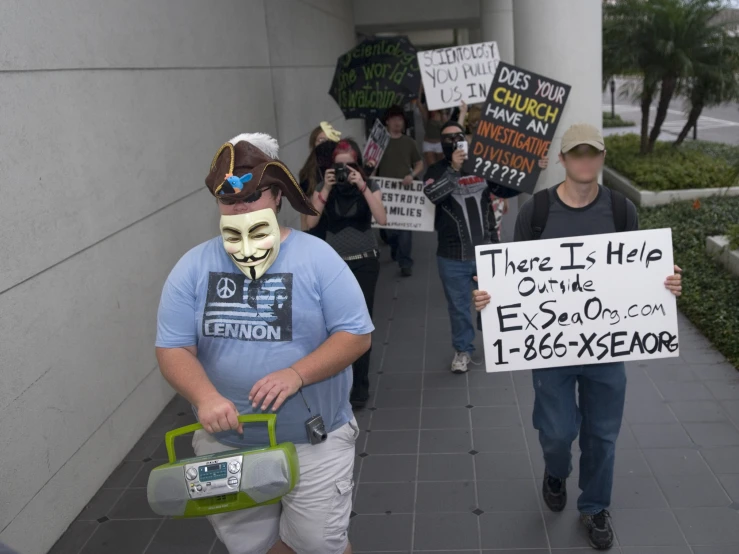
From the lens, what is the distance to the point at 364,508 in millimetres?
4473

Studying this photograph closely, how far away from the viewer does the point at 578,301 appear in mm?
3838

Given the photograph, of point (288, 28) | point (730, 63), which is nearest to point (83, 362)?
point (288, 28)

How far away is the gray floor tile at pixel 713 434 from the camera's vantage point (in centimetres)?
489

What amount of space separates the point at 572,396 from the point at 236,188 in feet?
6.63

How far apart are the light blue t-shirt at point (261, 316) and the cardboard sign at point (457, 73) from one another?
5.19 metres

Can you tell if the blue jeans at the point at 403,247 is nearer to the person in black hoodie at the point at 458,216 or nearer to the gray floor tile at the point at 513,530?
the person in black hoodie at the point at 458,216

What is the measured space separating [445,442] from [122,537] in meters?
2.02

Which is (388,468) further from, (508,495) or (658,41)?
(658,41)

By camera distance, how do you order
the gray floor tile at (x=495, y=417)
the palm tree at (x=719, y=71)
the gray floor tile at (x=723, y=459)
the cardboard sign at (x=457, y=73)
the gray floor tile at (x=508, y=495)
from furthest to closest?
the palm tree at (x=719, y=71), the cardboard sign at (x=457, y=73), the gray floor tile at (x=495, y=417), the gray floor tile at (x=723, y=459), the gray floor tile at (x=508, y=495)

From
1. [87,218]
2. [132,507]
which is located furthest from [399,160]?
[132,507]

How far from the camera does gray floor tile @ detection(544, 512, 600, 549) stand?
4.00 meters

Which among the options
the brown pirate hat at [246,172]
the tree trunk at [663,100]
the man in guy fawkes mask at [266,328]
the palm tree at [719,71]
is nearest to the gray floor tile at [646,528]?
the man in guy fawkes mask at [266,328]

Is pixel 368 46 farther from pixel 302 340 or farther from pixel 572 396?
pixel 302 340

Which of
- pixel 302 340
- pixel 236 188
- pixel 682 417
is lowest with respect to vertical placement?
pixel 682 417
